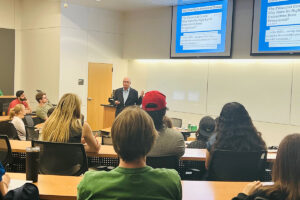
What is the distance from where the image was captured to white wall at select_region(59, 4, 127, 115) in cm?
891

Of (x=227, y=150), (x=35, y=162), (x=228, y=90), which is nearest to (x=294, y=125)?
(x=228, y=90)

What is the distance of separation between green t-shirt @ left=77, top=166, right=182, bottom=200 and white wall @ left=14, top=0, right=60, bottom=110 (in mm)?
7694

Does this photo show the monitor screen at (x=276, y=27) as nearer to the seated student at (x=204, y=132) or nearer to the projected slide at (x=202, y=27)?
the projected slide at (x=202, y=27)

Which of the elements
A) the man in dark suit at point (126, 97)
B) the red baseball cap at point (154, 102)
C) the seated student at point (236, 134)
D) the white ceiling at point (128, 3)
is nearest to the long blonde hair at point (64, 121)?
the red baseball cap at point (154, 102)

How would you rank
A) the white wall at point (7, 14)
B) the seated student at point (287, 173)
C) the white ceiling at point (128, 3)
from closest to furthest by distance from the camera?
the seated student at point (287, 173) → the white ceiling at point (128, 3) → the white wall at point (7, 14)

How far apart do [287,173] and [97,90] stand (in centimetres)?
844

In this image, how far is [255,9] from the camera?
23.5ft

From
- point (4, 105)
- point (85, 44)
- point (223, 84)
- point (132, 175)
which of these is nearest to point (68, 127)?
point (132, 175)

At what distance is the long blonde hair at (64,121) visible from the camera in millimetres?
3145

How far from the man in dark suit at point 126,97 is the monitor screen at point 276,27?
2.68 metres

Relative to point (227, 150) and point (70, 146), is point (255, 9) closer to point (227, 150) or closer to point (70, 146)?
point (227, 150)

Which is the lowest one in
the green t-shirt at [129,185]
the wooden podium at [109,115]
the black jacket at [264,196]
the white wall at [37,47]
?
the wooden podium at [109,115]

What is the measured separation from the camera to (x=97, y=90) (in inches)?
383

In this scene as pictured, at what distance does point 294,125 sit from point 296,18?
6.83 ft
